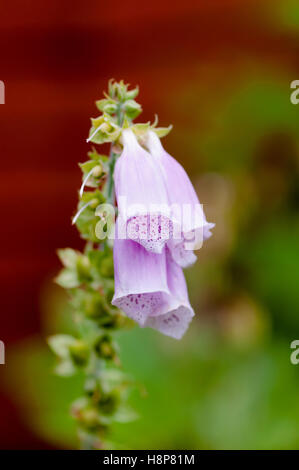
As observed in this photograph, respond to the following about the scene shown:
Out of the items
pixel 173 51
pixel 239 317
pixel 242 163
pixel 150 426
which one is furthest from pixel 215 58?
pixel 150 426

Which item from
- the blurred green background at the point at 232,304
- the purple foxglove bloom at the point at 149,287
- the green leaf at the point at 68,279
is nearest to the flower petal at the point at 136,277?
the purple foxglove bloom at the point at 149,287

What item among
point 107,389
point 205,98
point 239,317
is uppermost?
point 205,98

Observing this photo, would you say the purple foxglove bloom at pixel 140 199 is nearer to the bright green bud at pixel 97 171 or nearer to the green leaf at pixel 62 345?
the bright green bud at pixel 97 171

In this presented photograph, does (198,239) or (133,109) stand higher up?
(133,109)

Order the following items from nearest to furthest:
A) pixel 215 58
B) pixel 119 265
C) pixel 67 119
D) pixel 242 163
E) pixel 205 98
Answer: pixel 119 265 → pixel 242 163 → pixel 205 98 → pixel 215 58 → pixel 67 119

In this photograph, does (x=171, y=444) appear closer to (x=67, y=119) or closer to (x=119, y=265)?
(x=119, y=265)

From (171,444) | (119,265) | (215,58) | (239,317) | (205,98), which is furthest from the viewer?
(215,58)

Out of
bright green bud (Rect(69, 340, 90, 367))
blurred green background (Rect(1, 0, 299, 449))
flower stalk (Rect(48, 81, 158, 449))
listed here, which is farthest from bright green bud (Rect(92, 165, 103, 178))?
blurred green background (Rect(1, 0, 299, 449))
